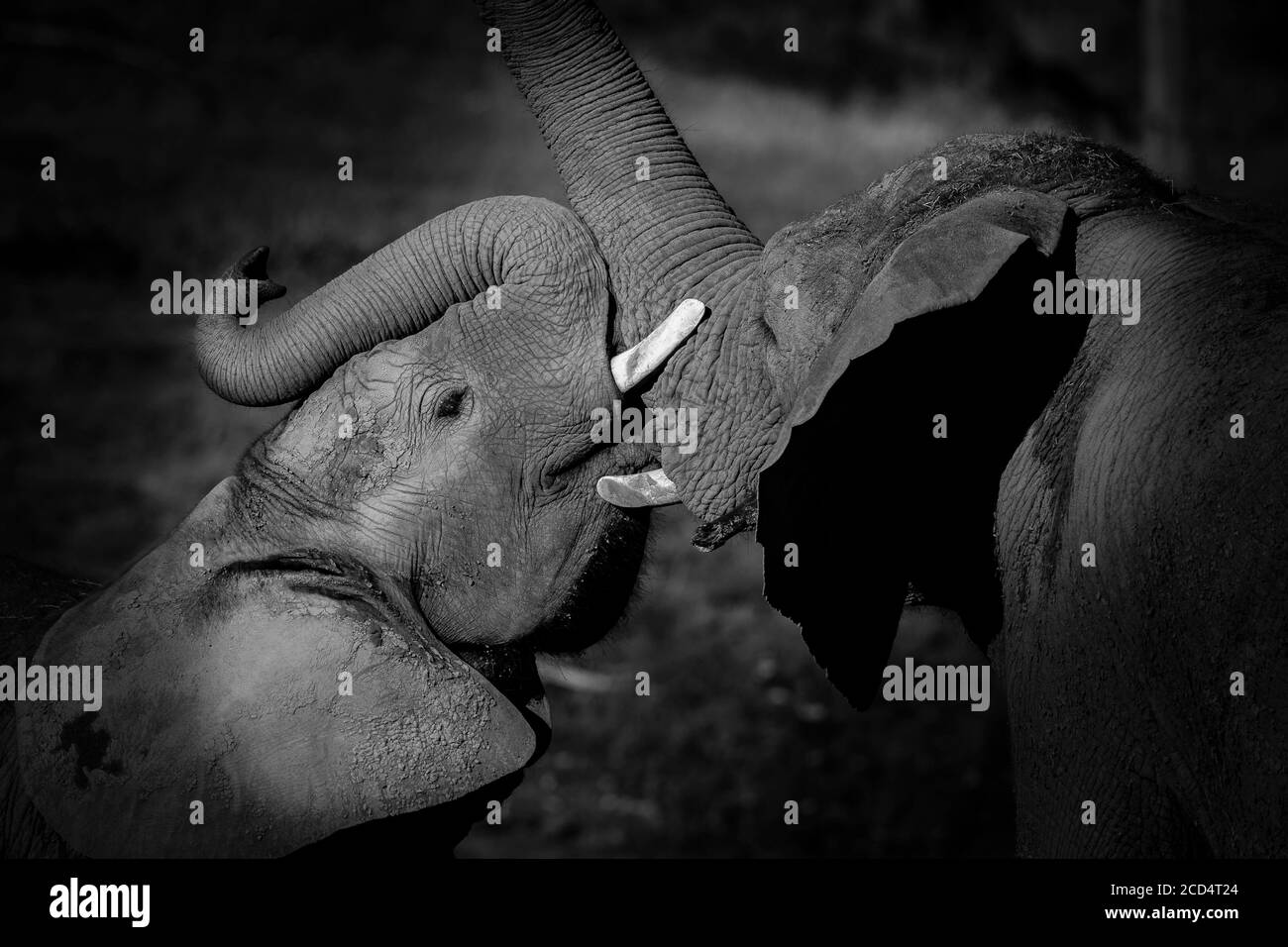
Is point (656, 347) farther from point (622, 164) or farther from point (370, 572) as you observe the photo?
point (370, 572)

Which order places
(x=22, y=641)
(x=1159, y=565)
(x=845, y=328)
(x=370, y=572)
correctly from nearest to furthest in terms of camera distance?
(x=1159, y=565) < (x=845, y=328) < (x=370, y=572) < (x=22, y=641)

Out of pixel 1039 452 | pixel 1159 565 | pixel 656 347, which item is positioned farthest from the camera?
pixel 656 347

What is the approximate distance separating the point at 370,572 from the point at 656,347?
922 mm

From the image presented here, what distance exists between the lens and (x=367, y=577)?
3627 mm

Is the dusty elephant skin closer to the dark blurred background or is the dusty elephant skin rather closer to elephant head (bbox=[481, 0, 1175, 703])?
elephant head (bbox=[481, 0, 1175, 703])

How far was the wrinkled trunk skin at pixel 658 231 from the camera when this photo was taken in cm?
344

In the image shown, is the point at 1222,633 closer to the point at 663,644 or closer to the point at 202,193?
the point at 663,644

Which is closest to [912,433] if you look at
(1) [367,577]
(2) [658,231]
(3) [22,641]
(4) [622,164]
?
(2) [658,231]

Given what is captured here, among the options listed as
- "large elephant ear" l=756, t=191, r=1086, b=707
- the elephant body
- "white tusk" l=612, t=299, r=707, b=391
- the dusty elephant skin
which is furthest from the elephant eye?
the elephant body

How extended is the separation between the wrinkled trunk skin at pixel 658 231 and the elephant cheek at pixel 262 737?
0.78 metres

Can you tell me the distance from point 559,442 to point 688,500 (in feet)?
1.27

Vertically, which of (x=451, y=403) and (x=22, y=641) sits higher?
(x=451, y=403)

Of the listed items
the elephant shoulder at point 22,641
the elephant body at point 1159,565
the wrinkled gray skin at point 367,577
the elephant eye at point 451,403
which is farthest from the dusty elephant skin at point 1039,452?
the elephant shoulder at point 22,641

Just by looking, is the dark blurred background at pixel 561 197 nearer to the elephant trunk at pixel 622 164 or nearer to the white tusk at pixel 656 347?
the white tusk at pixel 656 347
